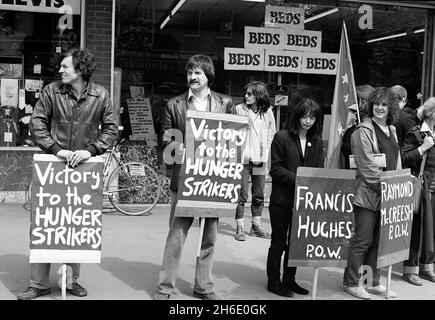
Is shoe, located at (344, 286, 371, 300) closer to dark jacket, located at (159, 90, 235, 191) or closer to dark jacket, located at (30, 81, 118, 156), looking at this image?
dark jacket, located at (159, 90, 235, 191)

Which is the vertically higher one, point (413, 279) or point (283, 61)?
point (283, 61)

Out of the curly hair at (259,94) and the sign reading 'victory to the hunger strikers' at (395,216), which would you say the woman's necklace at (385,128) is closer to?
the sign reading 'victory to the hunger strikers' at (395,216)

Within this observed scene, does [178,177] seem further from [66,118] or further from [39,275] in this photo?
[39,275]

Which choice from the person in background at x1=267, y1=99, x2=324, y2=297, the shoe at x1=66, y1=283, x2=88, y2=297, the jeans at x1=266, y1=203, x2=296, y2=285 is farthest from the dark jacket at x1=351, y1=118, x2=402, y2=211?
the shoe at x1=66, y1=283, x2=88, y2=297

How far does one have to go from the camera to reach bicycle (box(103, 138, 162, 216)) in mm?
8711

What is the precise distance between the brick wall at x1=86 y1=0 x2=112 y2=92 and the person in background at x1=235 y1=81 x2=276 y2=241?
2.39 metres

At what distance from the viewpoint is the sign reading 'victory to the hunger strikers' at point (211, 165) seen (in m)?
5.02

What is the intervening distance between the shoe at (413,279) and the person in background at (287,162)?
1.27 metres

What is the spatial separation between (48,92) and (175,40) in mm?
4671

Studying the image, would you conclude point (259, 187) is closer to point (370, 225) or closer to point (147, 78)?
point (370, 225)

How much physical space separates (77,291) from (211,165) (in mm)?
1565

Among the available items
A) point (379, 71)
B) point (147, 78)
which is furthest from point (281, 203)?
point (379, 71)

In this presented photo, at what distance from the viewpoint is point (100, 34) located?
8.84 m

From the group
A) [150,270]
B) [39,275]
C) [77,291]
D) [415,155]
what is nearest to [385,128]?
[415,155]
